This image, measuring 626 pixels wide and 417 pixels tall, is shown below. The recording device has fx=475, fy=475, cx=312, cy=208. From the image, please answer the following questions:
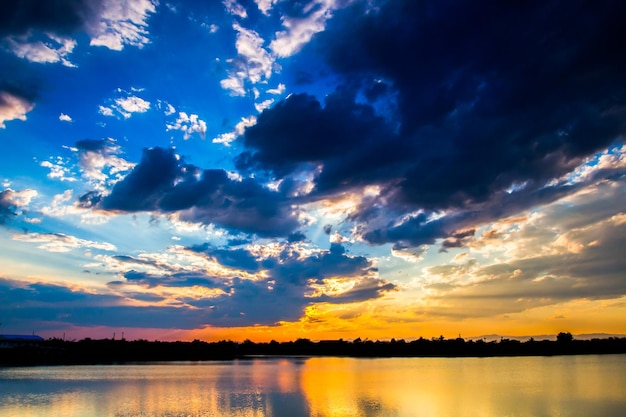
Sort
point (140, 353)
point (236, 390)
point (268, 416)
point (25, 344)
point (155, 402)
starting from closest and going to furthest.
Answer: point (268, 416) < point (155, 402) < point (236, 390) < point (25, 344) < point (140, 353)

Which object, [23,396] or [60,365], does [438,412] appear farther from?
[60,365]

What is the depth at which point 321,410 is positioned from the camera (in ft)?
140

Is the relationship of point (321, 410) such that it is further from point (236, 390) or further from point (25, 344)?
point (25, 344)

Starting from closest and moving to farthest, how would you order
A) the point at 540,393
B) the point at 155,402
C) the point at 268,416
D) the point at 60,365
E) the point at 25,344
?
the point at 268,416 → the point at 155,402 → the point at 540,393 → the point at 60,365 → the point at 25,344

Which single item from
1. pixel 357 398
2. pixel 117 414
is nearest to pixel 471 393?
pixel 357 398

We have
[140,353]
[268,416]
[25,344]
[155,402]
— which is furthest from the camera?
[140,353]

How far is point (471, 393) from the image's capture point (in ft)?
182

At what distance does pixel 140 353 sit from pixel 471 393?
174 meters

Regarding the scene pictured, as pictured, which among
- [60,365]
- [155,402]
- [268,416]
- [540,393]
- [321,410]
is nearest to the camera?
[268,416]

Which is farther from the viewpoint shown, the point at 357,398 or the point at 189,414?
the point at 357,398

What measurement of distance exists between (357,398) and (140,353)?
171732 mm

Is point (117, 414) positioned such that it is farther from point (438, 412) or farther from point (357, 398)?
point (438, 412)

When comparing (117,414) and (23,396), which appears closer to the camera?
(117,414)

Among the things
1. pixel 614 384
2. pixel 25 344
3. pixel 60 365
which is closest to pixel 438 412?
pixel 614 384
